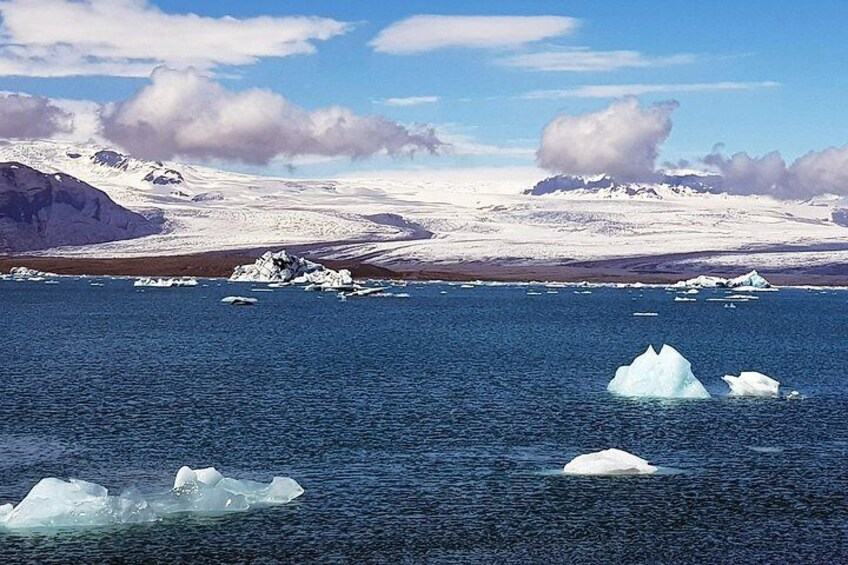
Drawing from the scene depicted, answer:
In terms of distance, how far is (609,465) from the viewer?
2675 cm

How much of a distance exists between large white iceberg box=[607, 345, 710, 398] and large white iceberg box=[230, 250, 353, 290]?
97138mm

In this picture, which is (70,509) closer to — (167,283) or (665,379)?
(665,379)

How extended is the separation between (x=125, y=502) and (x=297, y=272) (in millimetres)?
123846

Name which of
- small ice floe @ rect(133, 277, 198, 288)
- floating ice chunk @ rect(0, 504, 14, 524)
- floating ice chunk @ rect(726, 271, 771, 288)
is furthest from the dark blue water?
floating ice chunk @ rect(726, 271, 771, 288)

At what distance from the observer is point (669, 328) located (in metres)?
83.4

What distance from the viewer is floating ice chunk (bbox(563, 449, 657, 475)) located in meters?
26.7

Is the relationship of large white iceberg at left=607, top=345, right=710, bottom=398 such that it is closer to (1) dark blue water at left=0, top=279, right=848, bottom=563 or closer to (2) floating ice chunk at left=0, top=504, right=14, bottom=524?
(1) dark blue water at left=0, top=279, right=848, bottom=563

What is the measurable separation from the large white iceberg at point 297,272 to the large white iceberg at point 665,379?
319 ft

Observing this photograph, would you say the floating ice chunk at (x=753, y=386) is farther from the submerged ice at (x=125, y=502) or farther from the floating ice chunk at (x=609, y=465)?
the submerged ice at (x=125, y=502)

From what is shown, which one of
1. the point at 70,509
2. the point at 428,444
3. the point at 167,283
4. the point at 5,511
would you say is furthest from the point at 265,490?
the point at 167,283

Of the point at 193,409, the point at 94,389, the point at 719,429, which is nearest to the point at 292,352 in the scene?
the point at 94,389

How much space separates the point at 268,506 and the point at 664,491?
8561mm

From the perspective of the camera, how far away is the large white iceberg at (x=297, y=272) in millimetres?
140363

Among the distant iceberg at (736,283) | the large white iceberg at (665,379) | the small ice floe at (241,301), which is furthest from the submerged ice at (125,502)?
the distant iceberg at (736,283)
